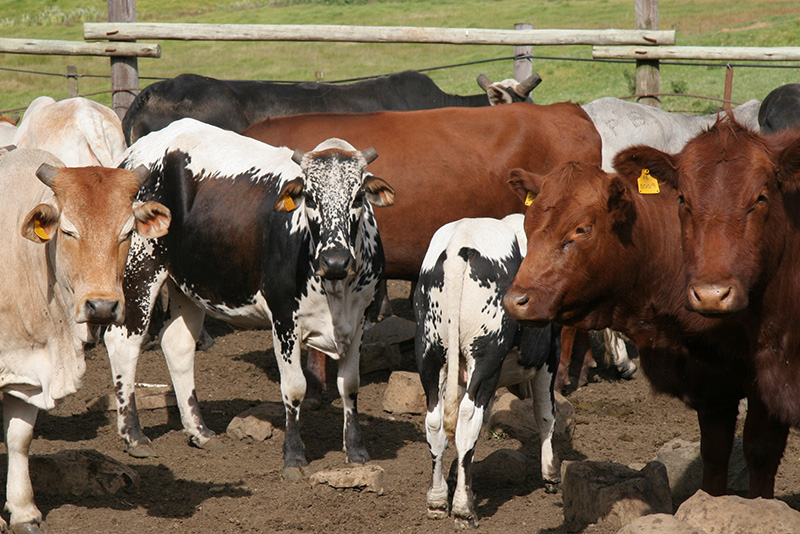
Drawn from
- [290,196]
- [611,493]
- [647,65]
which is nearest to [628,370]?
[611,493]

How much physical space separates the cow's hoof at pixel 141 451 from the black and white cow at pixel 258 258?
1 cm

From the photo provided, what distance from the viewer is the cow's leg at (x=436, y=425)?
16.5 ft

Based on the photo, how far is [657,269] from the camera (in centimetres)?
466

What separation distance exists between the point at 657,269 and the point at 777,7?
44210mm

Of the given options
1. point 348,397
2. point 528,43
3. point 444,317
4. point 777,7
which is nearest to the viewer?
point 444,317

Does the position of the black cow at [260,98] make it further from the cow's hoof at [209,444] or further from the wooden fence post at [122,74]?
the cow's hoof at [209,444]

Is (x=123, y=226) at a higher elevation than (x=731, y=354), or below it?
higher

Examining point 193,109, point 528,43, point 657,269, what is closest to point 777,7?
point 528,43

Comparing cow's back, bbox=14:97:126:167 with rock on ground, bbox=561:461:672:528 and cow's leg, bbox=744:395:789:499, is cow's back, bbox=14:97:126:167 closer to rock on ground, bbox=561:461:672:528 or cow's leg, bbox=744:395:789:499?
rock on ground, bbox=561:461:672:528

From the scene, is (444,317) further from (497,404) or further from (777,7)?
(777,7)

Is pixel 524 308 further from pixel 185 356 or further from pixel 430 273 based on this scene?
pixel 185 356

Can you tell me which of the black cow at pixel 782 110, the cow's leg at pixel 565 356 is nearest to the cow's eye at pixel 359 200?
the cow's leg at pixel 565 356

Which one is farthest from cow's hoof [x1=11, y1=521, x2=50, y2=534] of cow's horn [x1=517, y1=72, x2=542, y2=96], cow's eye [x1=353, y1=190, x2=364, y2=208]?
cow's horn [x1=517, y1=72, x2=542, y2=96]

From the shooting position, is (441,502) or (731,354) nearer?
(731,354)
